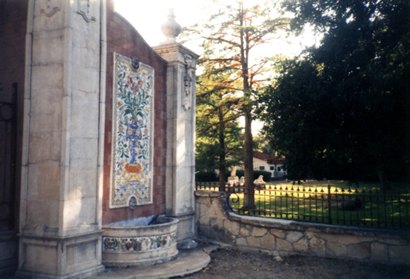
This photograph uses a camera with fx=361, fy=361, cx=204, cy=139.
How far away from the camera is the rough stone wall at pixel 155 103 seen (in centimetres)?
698

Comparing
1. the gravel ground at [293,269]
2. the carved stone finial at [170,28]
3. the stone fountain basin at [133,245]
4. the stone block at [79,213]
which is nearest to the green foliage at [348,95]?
the gravel ground at [293,269]

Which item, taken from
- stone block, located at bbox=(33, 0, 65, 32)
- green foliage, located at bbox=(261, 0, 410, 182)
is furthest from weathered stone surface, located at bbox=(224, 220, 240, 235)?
stone block, located at bbox=(33, 0, 65, 32)

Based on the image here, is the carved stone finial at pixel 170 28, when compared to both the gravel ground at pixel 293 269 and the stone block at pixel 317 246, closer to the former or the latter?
the gravel ground at pixel 293 269

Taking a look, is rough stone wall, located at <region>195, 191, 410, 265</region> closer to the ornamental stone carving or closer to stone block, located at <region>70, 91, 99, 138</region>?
stone block, located at <region>70, 91, 99, 138</region>

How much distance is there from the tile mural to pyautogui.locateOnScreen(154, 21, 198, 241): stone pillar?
67 centimetres

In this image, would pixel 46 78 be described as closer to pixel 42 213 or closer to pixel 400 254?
pixel 42 213

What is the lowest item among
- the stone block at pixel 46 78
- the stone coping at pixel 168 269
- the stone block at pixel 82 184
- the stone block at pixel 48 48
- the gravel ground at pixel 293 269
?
the gravel ground at pixel 293 269

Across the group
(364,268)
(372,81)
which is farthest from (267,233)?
(372,81)

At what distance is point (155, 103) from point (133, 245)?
3334mm

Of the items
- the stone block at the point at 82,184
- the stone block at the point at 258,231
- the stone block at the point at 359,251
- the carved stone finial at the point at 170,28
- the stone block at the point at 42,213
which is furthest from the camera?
the carved stone finial at the point at 170,28

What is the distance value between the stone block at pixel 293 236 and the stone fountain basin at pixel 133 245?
283 centimetres

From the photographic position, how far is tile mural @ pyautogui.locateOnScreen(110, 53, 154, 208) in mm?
7211

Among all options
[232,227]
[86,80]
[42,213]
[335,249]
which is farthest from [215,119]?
[42,213]

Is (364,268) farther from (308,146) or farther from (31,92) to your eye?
(31,92)
